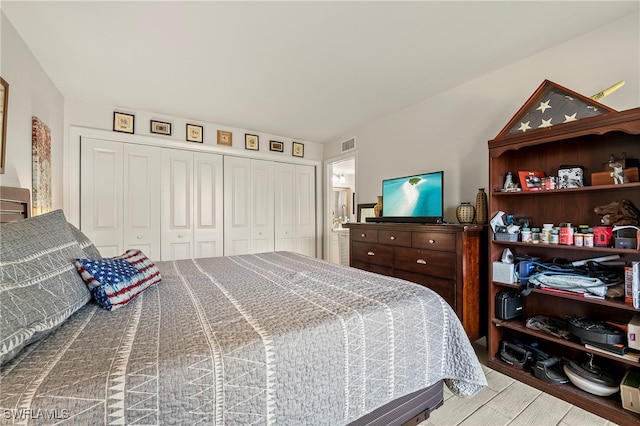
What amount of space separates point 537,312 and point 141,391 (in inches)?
103

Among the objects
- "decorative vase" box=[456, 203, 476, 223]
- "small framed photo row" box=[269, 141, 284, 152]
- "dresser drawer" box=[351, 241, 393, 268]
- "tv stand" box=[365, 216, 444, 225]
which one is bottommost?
"dresser drawer" box=[351, 241, 393, 268]

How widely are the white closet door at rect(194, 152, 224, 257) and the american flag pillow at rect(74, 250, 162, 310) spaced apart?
7.90 ft

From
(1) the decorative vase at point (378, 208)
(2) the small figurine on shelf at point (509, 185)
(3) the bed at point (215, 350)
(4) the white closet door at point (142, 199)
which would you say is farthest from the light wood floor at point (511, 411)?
(4) the white closet door at point (142, 199)

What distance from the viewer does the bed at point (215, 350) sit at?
→ 2.27 ft

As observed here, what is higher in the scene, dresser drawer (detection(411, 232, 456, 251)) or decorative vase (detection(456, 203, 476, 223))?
decorative vase (detection(456, 203, 476, 223))

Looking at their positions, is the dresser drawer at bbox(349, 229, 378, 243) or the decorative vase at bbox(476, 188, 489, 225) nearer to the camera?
the decorative vase at bbox(476, 188, 489, 225)

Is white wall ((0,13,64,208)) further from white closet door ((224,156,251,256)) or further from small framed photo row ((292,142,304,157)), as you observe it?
small framed photo row ((292,142,304,157))

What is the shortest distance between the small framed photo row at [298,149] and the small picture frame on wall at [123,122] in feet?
7.30

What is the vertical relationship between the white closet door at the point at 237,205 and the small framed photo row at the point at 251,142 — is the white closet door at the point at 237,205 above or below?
below

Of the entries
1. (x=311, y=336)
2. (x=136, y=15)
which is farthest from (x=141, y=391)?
(x=136, y=15)

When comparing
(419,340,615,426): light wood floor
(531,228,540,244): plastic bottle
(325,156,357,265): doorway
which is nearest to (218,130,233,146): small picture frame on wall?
(325,156,357,265): doorway

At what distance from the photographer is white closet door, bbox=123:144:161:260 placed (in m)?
3.26

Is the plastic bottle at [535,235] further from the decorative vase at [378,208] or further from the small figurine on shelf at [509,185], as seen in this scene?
the decorative vase at [378,208]

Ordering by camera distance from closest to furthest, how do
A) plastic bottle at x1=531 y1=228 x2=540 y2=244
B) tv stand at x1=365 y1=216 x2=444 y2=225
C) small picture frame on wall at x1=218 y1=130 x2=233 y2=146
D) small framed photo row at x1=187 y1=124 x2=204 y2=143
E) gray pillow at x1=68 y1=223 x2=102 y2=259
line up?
gray pillow at x1=68 y1=223 x2=102 y2=259
plastic bottle at x1=531 y1=228 x2=540 y2=244
tv stand at x1=365 y1=216 x2=444 y2=225
small framed photo row at x1=187 y1=124 x2=204 y2=143
small picture frame on wall at x1=218 y1=130 x2=233 y2=146
